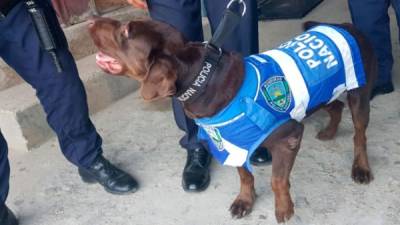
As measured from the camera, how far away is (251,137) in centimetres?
229

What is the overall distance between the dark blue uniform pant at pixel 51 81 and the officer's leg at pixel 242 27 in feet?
2.71

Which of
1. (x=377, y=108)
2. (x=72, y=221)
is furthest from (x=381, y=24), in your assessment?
(x=72, y=221)

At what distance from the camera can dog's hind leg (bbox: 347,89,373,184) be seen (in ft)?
8.96

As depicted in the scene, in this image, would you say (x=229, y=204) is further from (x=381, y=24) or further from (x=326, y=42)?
(x=381, y=24)

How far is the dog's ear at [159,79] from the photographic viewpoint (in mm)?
2012

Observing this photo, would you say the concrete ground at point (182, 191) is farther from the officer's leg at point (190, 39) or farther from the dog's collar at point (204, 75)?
the dog's collar at point (204, 75)

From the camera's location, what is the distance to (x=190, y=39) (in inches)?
112

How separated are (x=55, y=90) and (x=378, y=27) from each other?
2.10 m

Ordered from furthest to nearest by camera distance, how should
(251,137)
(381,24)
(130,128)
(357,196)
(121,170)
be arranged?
(130,128)
(381,24)
(121,170)
(357,196)
(251,137)

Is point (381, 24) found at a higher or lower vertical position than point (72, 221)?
higher

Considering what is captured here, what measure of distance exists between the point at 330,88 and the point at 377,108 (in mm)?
1120

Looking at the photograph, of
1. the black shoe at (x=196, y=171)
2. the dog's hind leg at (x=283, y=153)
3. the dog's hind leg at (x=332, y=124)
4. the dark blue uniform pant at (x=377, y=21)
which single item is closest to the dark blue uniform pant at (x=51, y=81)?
the black shoe at (x=196, y=171)

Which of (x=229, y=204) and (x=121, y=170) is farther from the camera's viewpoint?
(x=121, y=170)

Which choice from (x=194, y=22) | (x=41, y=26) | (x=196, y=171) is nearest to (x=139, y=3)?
(x=194, y=22)
